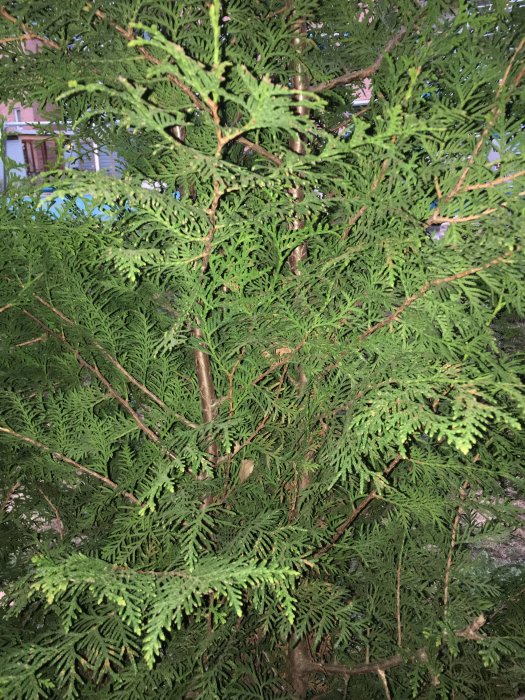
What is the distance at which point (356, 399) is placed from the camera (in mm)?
1447

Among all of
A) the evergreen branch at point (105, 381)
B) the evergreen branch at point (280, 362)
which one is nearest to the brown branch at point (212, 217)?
the evergreen branch at point (280, 362)

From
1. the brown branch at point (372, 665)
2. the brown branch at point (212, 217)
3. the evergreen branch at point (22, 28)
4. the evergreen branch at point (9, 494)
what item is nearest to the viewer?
the brown branch at point (212, 217)

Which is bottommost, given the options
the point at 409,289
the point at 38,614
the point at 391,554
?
the point at 38,614

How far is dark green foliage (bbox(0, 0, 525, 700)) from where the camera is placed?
1.27 m

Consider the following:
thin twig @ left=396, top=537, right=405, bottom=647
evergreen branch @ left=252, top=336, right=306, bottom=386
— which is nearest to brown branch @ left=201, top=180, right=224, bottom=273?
evergreen branch @ left=252, top=336, right=306, bottom=386

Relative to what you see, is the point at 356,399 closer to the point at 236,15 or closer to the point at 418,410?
the point at 418,410

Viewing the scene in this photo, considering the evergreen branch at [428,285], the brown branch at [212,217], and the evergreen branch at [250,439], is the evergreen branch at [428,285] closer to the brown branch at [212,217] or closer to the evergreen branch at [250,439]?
the evergreen branch at [250,439]

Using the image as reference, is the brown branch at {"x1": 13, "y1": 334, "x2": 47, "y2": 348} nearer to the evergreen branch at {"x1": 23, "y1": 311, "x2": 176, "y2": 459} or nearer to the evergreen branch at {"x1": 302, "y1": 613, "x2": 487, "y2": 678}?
the evergreen branch at {"x1": 23, "y1": 311, "x2": 176, "y2": 459}

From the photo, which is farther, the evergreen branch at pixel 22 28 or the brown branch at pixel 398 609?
the brown branch at pixel 398 609

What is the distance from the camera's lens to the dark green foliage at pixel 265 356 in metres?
1.27

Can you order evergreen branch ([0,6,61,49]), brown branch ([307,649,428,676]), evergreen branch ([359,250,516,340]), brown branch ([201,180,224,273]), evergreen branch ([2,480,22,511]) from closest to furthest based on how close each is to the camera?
1. brown branch ([201,180,224,273])
2. evergreen branch ([359,250,516,340])
3. evergreen branch ([0,6,61,49])
4. brown branch ([307,649,428,676])
5. evergreen branch ([2,480,22,511])

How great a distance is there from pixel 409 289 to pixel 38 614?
177 cm

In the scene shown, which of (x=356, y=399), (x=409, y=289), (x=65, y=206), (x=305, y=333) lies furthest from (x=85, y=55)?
(x=356, y=399)

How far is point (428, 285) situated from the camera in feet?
4.42
